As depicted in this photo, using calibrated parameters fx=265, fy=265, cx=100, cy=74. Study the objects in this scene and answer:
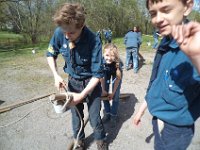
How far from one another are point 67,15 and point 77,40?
0.37 meters

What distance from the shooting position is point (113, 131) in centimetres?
394

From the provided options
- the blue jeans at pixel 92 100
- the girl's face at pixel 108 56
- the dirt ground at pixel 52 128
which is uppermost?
the girl's face at pixel 108 56

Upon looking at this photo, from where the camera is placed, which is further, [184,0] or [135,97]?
[135,97]

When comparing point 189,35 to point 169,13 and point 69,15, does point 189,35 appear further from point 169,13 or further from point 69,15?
point 69,15

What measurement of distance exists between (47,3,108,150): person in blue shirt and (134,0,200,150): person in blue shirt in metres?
0.83

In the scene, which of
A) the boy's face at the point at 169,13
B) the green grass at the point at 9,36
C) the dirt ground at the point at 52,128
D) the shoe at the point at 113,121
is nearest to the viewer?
the boy's face at the point at 169,13

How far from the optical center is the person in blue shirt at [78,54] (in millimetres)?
2355

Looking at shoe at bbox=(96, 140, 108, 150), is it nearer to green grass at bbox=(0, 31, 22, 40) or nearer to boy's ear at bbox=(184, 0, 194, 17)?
boy's ear at bbox=(184, 0, 194, 17)

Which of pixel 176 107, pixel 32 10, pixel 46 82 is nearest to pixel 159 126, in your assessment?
pixel 176 107

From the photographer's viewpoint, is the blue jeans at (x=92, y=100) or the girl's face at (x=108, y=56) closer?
the blue jeans at (x=92, y=100)

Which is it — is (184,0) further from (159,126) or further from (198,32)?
(159,126)

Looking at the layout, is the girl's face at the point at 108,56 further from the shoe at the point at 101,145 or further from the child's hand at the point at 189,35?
the child's hand at the point at 189,35

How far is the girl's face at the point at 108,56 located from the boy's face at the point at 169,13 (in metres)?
2.32

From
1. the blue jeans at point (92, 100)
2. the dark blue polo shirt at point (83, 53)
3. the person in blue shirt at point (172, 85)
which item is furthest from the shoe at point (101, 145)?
the person in blue shirt at point (172, 85)
